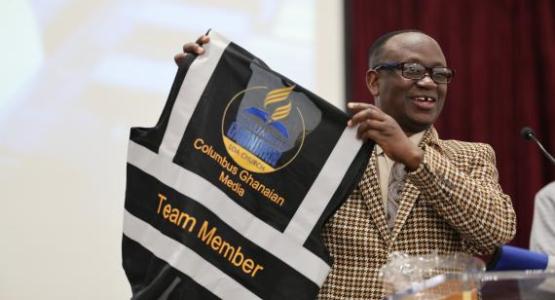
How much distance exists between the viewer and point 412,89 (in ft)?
6.42

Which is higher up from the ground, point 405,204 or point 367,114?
point 367,114

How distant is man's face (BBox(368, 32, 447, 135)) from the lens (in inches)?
77.1

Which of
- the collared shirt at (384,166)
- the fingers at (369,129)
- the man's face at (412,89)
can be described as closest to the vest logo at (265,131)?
the fingers at (369,129)

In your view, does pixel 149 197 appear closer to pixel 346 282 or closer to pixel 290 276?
pixel 290 276

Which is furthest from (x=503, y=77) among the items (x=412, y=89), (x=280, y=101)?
(x=280, y=101)

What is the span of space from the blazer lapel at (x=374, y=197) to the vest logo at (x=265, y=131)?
0.20 metres

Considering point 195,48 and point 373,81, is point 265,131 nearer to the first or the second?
point 195,48

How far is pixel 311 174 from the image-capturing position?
174 centimetres

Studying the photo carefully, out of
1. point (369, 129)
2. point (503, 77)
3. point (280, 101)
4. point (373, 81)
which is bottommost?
point (369, 129)

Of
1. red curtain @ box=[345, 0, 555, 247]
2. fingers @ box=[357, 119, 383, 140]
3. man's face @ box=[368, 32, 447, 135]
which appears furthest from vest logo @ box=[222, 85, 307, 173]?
red curtain @ box=[345, 0, 555, 247]

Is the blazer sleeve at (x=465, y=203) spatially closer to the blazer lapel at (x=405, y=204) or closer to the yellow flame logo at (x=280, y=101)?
the blazer lapel at (x=405, y=204)

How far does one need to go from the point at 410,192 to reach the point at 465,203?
0.57ft

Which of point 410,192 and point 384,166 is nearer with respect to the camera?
point 410,192

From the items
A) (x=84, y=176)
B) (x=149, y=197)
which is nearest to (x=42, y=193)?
(x=84, y=176)
